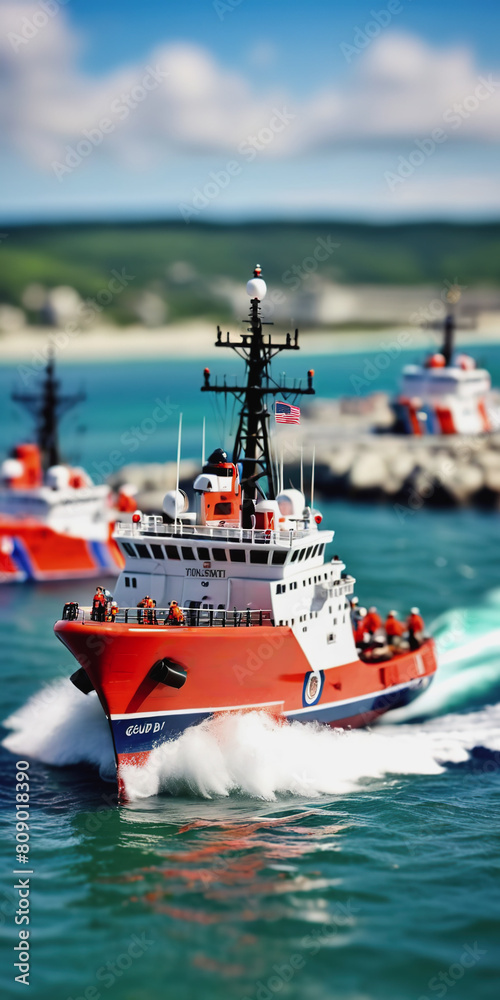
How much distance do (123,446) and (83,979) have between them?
2972 inches

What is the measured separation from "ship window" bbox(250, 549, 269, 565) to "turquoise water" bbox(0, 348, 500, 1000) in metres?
3.59

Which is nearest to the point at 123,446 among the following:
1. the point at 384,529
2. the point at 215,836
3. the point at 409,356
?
the point at 384,529

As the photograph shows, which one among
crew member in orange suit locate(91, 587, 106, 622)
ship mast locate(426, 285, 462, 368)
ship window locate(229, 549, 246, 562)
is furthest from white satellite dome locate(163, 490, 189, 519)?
ship mast locate(426, 285, 462, 368)

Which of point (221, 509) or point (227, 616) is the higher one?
point (221, 509)

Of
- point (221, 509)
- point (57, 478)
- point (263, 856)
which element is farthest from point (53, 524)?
point (263, 856)

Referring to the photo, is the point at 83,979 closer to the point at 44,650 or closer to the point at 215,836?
the point at 215,836

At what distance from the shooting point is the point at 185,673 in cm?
2320

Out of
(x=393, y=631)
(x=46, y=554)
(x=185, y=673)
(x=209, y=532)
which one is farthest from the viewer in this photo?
(x=46, y=554)

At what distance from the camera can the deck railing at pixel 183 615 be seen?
23.4 meters

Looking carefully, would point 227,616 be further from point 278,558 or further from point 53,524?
point 53,524

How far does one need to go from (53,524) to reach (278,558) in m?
25.8

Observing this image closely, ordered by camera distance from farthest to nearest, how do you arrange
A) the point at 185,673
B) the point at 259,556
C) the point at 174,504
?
the point at 174,504 → the point at 259,556 → the point at 185,673

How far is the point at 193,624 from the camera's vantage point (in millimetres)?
24031

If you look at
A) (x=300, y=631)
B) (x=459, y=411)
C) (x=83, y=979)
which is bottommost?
(x=83, y=979)
